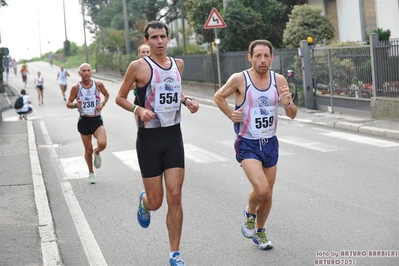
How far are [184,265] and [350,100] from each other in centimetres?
1407

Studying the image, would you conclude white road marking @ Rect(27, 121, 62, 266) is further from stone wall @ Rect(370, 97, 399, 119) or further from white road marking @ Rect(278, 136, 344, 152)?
stone wall @ Rect(370, 97, 399, 119)

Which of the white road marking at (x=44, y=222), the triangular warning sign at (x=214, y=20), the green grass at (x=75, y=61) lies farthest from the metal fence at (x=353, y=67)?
the green grass at (x=75, y=61)

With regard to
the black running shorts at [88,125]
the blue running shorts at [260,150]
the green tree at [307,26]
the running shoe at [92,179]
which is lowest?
the running shoe at [92,179]

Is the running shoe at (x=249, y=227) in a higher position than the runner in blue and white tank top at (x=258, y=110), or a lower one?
lower

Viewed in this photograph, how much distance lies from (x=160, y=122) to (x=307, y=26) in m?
20.8

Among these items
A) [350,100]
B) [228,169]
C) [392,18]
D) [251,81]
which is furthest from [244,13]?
[251,81]

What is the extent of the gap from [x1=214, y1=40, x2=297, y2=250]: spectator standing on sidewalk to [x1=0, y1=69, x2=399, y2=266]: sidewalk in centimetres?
189

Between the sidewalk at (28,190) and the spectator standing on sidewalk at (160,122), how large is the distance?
1.22m

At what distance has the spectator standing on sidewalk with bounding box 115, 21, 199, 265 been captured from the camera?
671cm

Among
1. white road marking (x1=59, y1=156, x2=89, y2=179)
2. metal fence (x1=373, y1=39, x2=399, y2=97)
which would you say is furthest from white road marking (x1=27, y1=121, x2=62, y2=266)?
metal fence (x1=373, y1=39, x2=399, y2=97)

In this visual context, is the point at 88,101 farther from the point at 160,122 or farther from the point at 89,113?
the point at 160,122

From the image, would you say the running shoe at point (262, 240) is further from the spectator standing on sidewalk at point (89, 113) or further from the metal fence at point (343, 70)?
the metal fence at point (343, 70)

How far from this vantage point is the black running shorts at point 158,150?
6.75 meters

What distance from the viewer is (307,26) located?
88.2ft
